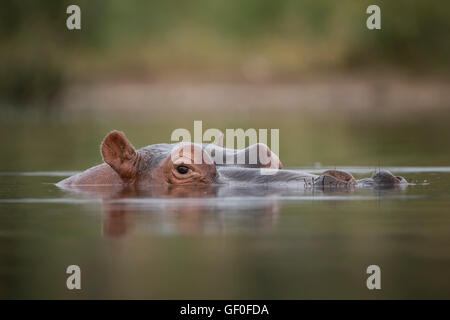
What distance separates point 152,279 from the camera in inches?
255

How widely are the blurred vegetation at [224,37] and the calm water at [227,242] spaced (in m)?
27.7

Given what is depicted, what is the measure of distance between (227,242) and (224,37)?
122 feet

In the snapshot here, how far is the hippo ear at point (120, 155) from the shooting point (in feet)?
33.3

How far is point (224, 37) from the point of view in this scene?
145ft

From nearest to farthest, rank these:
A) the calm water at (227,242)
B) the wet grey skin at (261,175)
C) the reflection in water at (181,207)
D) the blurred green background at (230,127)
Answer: the calm water at (227,242) < the blurred green background at (230,127) < the reflection in water at (181,207) < the wet grey skin at (261,175)

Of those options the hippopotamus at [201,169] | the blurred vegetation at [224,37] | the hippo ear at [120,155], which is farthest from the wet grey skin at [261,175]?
the blurred vegetation at [224,37]

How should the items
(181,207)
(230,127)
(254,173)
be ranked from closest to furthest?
1. (181,207)
2. (254,173)
3. (230,127)

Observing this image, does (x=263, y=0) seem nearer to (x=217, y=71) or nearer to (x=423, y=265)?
(x=217, y=71)

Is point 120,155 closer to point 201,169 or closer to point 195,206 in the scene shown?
point 201,169

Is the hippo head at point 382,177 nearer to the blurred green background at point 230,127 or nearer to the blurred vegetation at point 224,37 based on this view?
the blurred green background at point 230,127

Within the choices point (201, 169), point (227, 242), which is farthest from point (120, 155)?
point (227, 242)

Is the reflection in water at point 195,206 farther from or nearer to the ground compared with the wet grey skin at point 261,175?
nearer to the ground

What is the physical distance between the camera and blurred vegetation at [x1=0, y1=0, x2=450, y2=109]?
134 feet

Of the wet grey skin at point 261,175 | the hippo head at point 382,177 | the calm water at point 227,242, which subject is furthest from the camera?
the hippo head at point 382,177
